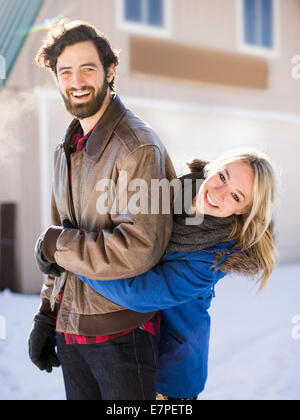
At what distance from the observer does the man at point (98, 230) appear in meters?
1.36

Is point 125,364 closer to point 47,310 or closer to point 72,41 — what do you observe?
point 47,310

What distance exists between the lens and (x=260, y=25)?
717 cm

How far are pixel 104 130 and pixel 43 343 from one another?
0.92 meters

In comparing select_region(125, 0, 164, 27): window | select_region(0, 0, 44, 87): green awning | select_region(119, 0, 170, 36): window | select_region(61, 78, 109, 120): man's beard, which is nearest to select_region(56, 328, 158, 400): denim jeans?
select_region(61, 78, 109, 120): man's beard

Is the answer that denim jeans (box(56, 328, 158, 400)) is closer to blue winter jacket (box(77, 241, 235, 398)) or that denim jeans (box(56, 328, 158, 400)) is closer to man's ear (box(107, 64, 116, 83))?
blue winter jacket (box(77, 241, 235, 398))

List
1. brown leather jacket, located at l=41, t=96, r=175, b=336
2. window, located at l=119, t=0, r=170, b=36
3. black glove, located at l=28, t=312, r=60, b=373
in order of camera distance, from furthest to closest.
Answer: window, located at l=119, t=0, r=170, b=36 → black glove, located at l=28, t=312, r=60, b=373 → brown leather jacket, located at l=41, t=96, r=175, b=336

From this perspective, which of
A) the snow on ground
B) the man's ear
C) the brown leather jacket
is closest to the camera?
the brown leather jacket

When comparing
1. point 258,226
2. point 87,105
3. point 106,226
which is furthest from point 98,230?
point 258,226

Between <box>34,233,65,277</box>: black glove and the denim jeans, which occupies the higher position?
<box>34,233,65,277</box>: black glove

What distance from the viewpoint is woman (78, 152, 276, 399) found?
140 cm

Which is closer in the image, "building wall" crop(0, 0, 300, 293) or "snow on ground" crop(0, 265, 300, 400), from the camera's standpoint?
"snow on ground" crop(0, 265, 300, 400)

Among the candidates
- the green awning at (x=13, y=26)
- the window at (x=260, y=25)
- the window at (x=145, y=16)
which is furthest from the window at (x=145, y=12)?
the window at (x=260, y=25)

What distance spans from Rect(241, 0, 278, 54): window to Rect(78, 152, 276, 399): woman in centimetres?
611

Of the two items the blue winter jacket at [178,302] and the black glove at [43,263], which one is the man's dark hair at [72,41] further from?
the blue winter jacket at [178,302]
